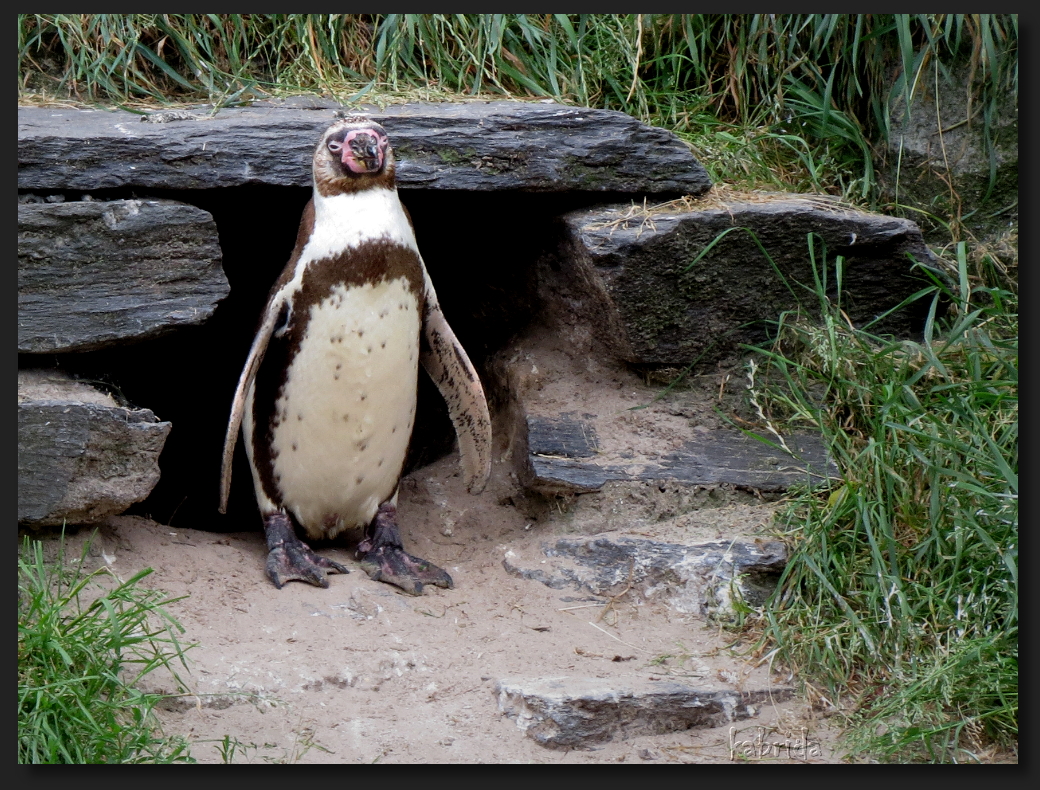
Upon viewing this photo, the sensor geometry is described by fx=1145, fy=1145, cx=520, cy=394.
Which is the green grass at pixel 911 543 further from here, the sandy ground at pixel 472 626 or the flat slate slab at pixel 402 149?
the flat slate slab at pixel 402 149

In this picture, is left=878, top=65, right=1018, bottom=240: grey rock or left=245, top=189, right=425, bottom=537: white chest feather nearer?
left=245, top=189, right=425, bottom=537: white chest feather

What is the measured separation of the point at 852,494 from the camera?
3.61 meters

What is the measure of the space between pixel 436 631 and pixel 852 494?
1.39m

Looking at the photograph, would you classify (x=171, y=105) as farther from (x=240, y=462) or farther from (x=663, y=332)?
(x=663, y=332)

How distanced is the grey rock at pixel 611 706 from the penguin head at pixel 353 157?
Answer: 5.45 feet

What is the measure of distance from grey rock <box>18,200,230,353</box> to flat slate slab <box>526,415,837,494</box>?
1.28m

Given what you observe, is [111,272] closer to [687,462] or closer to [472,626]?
[472,626]

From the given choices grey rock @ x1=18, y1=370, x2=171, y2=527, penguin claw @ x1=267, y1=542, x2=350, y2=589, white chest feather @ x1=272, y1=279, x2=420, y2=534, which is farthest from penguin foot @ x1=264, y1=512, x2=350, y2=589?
grey rock @ x1=18, y1=370, x2=171, y2=527

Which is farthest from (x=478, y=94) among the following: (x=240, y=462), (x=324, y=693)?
(x=324, y=693)

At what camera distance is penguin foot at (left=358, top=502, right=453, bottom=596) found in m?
4.00

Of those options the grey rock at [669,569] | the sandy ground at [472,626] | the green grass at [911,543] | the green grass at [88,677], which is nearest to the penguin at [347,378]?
the sandy ground at [472,626]

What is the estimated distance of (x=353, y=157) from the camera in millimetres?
3689

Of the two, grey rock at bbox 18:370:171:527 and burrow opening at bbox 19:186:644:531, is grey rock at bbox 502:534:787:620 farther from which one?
grey rock at bbox 18:370:171:527

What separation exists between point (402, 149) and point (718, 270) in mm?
1220
